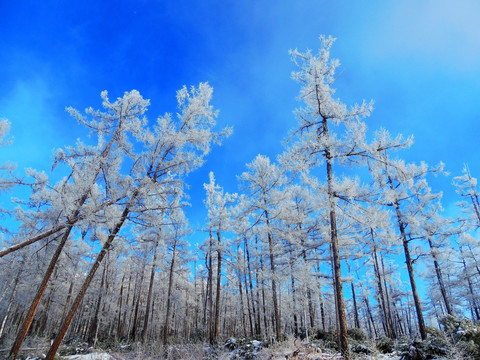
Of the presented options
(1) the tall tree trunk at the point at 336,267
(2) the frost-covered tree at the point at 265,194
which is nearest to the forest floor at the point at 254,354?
(1) the tall tree trunk at the point at 336,267

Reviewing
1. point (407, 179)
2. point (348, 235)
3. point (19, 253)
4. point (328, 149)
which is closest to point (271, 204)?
point (348, 235)

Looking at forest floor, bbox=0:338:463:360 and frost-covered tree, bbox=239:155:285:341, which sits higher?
frost-covered tree, bbox=239:155:285:341

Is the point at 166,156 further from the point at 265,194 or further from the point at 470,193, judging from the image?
the point at 470,193

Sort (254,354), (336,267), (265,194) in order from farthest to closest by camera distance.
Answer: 1. (265,194)
2. (254,354)
3. (336,267)

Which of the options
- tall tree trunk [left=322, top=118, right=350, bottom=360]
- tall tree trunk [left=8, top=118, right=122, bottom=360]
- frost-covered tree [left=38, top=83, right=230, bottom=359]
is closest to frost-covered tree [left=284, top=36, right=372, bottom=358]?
tall tree trunk [left=322, top=118, right=350, bottom=360]

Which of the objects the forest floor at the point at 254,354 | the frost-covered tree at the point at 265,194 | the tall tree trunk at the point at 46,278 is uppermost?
the frost-covered tree at the point at 265,194

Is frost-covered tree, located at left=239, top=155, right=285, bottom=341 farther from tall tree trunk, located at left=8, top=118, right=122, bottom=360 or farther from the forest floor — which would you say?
tall tree trunk, located at left=8, top=118, right=122, bottom=360

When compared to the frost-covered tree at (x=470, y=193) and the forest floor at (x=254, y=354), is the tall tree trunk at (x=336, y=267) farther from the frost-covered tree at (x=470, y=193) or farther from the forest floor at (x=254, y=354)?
the frost-covered tree at (x=470, y=193)

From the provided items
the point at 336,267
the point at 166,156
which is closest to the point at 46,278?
the point at 166,156

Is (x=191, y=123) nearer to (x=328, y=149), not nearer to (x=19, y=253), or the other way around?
(x=328, y=149)

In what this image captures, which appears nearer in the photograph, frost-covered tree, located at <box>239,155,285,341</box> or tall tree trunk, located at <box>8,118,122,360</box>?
tall tree trunk, located at <box>8,118,122,360</box>

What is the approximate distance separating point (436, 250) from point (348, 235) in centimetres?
531

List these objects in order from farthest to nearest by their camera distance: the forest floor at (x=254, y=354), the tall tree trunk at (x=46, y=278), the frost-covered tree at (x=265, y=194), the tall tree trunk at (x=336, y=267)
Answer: the frost-covered tree at (x=265, y=194) → the tall tree trunk at (x=46, y=278) → the tall tree trunk at (x=336, y=267) → the forest floor at (x=254, y=354)

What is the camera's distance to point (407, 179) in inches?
337
